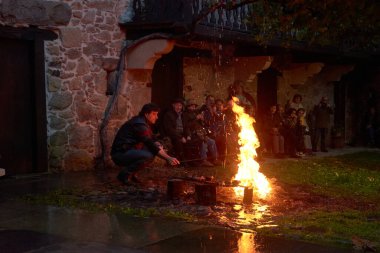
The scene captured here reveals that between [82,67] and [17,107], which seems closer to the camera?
[17,107]

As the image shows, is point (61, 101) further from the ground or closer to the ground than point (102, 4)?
closer to the ground

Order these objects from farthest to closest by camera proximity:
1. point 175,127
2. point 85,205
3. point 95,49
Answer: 1. point 175,127
2. point 95,49
3. point 85,205

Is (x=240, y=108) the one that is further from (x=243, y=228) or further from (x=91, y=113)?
(x=243, y=228)

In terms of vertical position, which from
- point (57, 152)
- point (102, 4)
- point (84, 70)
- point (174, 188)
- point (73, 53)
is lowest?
point (174, 188)

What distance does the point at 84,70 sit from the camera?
1181cm

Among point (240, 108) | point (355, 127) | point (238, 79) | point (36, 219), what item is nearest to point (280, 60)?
point (238, 79)

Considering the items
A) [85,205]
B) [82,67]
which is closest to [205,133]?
[82,67]

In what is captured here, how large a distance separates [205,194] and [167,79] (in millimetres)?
6136

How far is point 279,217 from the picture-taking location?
7.59 metres

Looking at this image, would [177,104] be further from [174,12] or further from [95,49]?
[95,49]

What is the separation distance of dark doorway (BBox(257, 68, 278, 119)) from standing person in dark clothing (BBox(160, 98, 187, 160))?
16.4ft

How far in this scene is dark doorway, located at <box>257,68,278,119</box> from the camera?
17.8 m

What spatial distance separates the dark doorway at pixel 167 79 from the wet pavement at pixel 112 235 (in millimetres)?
6187

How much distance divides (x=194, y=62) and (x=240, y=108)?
1.62 meters
